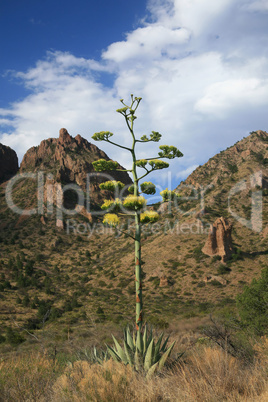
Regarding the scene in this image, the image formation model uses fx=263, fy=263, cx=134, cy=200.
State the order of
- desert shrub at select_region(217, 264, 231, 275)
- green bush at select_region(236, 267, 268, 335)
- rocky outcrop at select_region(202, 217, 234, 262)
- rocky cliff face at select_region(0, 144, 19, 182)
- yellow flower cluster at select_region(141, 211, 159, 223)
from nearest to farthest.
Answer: yellow flower cluster at select_region(141, 211, 159, 223) < green bush at select_region(236, 267, 268, 335) < desert shrub at select_region(217, 264, 231, 275) < rocky outcrop at select_region(202, 217, 234, 262) < rocky cliff face at select_region(0, 144, 19, 182)

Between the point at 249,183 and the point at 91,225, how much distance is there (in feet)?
155

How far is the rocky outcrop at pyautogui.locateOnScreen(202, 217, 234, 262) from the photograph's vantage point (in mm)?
49312

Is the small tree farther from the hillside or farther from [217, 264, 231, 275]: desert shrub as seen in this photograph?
[217, 264, 231, 275]: desert shrub

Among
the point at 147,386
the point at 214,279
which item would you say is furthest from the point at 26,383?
the point at 214,279

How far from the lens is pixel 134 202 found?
6.36m

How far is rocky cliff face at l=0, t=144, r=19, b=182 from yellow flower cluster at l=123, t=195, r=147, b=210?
117173 mm

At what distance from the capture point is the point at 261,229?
53.8 m

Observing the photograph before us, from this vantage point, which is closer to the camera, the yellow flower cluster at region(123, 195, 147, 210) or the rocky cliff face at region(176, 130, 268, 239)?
the yellow flower cluster at region(123, 195, 147, 210)

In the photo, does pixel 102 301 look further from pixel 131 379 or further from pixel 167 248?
pixel 131 379

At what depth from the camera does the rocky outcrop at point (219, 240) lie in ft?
162

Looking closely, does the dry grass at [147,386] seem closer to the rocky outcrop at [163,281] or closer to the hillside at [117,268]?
the hillside at [117,268]

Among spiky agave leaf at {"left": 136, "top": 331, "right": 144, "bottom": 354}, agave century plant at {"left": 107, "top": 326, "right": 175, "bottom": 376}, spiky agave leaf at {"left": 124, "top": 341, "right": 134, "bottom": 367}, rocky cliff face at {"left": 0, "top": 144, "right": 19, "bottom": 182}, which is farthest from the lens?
rocky cliff face at {"left": 0, "top": 144, "right": 19, "bottom": 182}

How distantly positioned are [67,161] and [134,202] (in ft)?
341

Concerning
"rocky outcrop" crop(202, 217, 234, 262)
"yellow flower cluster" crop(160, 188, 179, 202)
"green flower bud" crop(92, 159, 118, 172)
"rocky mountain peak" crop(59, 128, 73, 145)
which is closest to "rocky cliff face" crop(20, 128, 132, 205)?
"rocky mountain peak" crop(59, 128, 73, 145)
